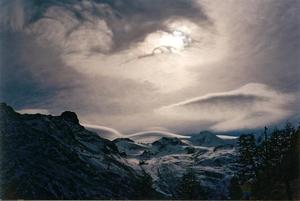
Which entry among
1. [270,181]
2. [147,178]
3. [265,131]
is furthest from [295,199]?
[147,178]

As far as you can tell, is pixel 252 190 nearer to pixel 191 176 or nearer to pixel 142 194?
pixel 191 176

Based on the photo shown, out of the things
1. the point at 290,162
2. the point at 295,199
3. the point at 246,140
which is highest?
the point at 246,140

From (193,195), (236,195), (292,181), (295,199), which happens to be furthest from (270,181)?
(236,195)

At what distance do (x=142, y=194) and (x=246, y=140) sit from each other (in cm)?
10218

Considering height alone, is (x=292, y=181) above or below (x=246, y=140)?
below

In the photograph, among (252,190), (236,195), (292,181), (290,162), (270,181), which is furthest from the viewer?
(236,195)

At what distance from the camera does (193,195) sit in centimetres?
12644

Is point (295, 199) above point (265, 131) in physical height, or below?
below

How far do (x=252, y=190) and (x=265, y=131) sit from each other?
12.6m

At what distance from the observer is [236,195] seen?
5330 inches

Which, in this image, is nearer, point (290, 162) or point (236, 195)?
point (290, 162)

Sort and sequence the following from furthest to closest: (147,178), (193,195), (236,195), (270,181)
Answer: (147,178)
(236,195)
(193,195)
(270,181)

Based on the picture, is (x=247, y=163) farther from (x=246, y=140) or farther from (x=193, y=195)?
(x=193, y=195)

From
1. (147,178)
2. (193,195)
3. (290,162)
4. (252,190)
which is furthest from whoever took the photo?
(147,178)
